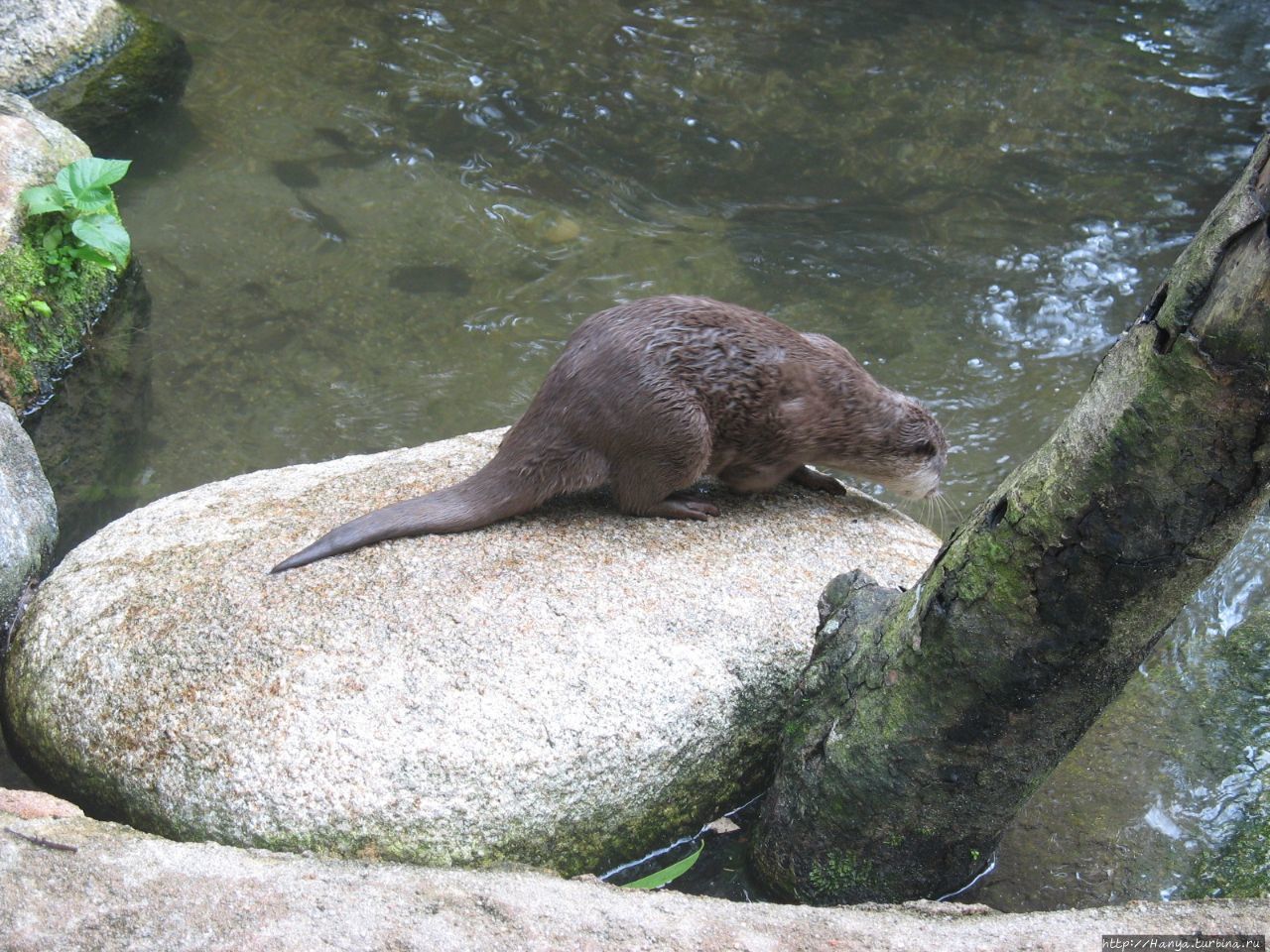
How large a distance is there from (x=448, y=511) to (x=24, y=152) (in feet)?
8.03

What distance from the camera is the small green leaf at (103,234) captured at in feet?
12.6

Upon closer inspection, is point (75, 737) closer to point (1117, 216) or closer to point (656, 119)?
point (656, 119)

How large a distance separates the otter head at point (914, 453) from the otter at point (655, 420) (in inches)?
9.0

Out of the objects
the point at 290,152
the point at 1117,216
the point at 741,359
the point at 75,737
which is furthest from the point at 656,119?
the point at 75,737

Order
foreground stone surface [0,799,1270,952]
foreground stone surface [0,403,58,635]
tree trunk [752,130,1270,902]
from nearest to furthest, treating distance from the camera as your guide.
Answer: tree trunk [752,130,1270,902] < foreground stone surface [0,799,1270,952] < foreground stone surface [0,403,58,635]

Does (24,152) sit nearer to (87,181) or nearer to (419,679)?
(87,181)

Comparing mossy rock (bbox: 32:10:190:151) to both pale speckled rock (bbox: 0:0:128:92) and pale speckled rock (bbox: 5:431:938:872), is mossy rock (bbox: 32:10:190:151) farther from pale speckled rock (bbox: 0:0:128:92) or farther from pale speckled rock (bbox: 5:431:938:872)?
pale speckled rock (bbox: 5:431:938:872)

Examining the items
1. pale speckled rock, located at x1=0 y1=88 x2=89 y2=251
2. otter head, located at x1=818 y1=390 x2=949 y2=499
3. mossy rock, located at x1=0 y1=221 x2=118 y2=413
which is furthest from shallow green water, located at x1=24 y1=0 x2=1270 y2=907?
otter head, located at x1=818 y1=390 x2=949 y2=499

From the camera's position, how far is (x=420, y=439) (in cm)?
409

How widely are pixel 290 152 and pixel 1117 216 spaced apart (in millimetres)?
3680

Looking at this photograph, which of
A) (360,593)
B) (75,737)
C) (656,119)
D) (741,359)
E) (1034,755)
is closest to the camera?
(1034,755)

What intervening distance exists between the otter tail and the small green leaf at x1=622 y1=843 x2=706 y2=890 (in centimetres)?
86

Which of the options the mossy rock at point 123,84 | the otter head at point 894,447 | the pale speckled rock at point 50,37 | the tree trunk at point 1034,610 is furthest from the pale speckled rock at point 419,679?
the pale speckled rock at point 50,37

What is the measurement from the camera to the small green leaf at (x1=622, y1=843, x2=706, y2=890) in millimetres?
2295
